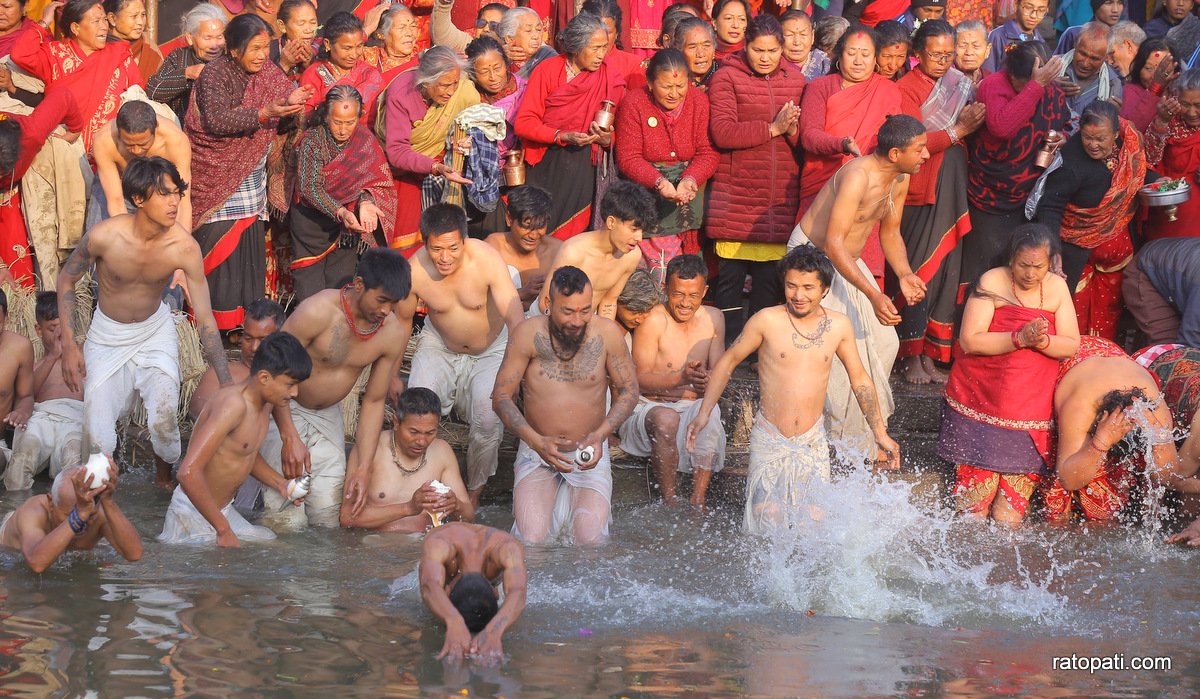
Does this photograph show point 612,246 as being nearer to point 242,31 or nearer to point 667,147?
point 667,147

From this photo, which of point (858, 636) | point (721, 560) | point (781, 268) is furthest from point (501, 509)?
point (858, 636)

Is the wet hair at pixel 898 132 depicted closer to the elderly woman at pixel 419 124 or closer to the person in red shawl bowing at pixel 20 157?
the elderly woman at pixel 419 124

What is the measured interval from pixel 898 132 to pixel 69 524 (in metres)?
4.43

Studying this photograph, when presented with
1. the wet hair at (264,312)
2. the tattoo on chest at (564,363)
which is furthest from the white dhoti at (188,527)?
the tattoo on chest at (564,363)

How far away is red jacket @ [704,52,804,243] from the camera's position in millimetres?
8195

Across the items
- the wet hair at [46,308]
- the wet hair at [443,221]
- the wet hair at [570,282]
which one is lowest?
the wet hair at [46,308]

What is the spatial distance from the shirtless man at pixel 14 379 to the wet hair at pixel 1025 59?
5.72 metres

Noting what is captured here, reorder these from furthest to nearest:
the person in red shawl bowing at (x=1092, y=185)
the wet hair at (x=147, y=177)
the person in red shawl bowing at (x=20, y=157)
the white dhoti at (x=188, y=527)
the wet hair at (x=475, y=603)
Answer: the person in red shawl bowing at (x=1092, y=185) → the person in red shawl bowing at (x=20, y=157) → the wet hair at (x=147, y=177) → the white dhoti at (x=188, y=527) → the wet hair at (x=475, y=603)

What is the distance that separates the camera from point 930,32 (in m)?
8.27

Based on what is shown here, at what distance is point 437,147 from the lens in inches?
328

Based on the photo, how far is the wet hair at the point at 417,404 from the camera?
6730 millimetres

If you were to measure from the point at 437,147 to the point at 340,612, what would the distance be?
359 centimetres

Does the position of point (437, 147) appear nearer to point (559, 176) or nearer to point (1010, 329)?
point (559, 176)

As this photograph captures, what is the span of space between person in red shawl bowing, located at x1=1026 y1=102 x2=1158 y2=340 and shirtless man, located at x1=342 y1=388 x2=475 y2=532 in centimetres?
380
